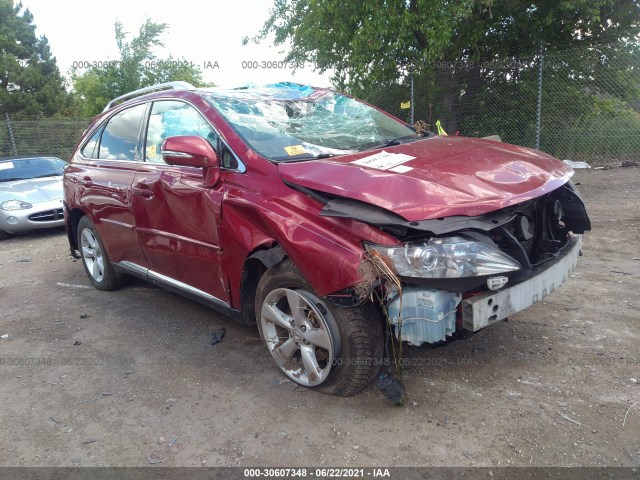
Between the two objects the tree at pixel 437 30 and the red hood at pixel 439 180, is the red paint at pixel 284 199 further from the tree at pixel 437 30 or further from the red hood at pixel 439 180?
the tree at pixel 437 30

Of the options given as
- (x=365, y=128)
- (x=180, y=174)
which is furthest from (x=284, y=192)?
(x=365, y=128)

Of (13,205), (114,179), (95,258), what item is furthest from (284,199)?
(13,205)

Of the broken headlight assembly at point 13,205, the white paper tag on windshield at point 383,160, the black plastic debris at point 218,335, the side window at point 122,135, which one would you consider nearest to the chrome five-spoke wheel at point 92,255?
the side window at point 122,135

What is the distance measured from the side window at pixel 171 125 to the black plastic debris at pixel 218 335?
4.44 ft

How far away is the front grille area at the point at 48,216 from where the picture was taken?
7.93 m

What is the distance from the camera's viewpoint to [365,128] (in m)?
3.82

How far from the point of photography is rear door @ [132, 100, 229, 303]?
3.24 meters

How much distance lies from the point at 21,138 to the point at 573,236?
1575 centimetres

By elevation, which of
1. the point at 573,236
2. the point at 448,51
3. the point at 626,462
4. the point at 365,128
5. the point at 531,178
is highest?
the point at 448,51

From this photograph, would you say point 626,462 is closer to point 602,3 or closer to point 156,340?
point 156,340

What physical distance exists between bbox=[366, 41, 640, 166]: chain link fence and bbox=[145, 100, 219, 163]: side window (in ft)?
24.1

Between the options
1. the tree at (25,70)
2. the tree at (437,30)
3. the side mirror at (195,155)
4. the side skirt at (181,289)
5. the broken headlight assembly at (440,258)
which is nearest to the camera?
the broken headlight assembly at (440,258)

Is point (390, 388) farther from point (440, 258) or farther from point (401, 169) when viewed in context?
point (401, 169)

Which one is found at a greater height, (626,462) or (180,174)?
(180,174)
